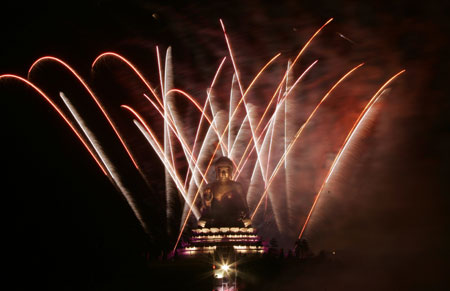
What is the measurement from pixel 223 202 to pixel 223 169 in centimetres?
306

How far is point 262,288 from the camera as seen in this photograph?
96.0ft

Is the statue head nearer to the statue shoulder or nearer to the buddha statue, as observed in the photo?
the buddha statue

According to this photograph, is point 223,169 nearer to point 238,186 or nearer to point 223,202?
point 238,186

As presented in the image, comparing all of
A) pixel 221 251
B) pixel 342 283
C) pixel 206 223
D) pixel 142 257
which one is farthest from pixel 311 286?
pixel 206 223

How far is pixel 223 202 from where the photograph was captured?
43156mm

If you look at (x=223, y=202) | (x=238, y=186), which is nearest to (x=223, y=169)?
(x=238, y=186)

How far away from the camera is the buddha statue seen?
42.0 meters

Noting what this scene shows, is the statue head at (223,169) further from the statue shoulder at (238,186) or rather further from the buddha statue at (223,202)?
the statue shoulder at (238,186)

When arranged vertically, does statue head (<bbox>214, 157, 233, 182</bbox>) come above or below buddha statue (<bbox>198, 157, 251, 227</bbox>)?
above

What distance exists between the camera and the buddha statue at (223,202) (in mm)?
42000

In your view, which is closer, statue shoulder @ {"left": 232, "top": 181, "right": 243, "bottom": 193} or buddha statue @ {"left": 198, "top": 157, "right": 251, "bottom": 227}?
buddha statue @ {"left": 198, "top": 157, "right": 251, "bottom": 227}

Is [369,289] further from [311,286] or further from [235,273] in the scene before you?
[235,273]

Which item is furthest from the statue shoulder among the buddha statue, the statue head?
the statue head

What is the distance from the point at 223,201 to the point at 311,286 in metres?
15.1
